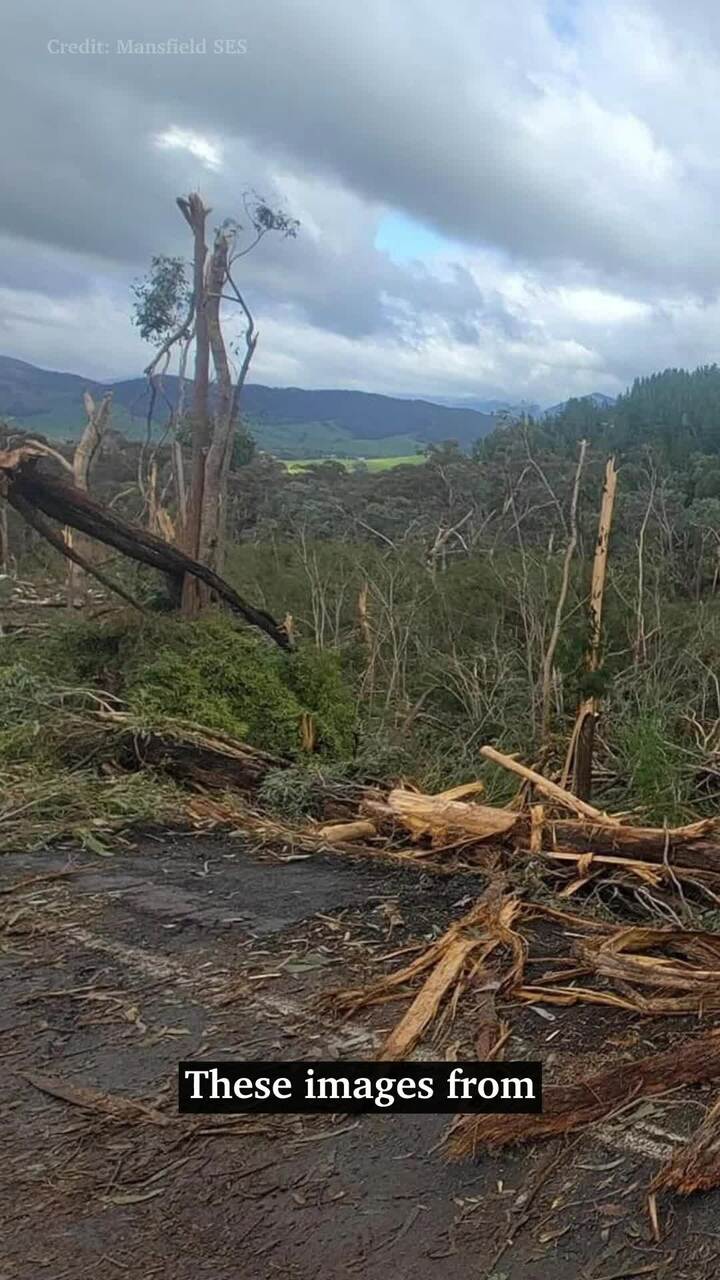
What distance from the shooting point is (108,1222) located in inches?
80.8

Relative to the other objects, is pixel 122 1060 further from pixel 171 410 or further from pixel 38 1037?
pixel 171 410

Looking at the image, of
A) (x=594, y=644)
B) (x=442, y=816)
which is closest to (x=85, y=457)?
(x=594, y=644)

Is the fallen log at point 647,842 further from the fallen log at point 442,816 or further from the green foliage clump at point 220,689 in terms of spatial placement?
the green foliage clump at point 220,689

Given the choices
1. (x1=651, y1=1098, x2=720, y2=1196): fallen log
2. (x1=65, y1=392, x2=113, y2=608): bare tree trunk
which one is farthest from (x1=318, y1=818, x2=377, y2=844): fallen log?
(x1=65, y1=392, x2=113, y2=608): bare tree trunk

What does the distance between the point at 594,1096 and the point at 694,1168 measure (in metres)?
0.33

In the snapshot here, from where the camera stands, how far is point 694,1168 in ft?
6.78

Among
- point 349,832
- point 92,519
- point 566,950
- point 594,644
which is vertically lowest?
point 349,832

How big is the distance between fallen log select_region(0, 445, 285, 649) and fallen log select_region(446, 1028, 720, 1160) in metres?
5.52

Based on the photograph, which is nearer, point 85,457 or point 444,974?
point 444,974

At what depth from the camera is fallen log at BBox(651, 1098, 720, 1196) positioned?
2.05 metres

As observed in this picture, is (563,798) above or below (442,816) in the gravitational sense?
above

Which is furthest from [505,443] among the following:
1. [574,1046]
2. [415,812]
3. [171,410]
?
[574,1046]

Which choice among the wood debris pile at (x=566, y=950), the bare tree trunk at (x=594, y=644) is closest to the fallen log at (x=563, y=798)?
the wood debris pile at (x=566, y=950)

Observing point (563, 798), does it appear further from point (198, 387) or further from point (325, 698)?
point (198, 387)
